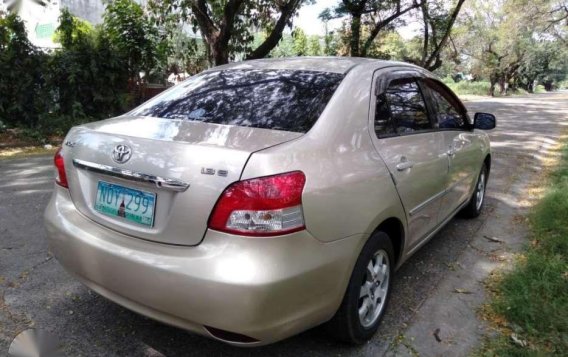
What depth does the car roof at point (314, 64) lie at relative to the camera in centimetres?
301

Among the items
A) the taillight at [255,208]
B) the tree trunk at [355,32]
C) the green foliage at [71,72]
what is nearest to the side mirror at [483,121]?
the taillight at [255,208]

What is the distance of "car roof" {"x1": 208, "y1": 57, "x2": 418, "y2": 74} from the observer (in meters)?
3.01

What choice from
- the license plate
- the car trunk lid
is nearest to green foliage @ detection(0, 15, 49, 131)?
the car trunk lid

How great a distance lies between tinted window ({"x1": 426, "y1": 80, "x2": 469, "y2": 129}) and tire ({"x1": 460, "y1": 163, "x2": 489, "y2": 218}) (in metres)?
0.85

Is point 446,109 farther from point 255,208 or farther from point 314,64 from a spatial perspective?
point 255,208

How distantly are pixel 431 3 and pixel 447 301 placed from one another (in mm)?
17384

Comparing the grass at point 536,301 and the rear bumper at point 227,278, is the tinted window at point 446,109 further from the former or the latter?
the rear bumper at point 227,278

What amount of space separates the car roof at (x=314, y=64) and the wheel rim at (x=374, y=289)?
1167 mm

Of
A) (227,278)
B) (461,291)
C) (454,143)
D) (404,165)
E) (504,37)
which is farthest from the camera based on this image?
(504,37)

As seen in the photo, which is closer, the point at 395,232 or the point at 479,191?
the point at 395,232

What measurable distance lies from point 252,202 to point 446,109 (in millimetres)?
2643

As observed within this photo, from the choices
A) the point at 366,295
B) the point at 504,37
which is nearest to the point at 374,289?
the point at 366,295

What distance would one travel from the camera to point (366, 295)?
2699 millimetres

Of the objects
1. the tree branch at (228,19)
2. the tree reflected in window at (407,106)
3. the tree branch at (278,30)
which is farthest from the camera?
the tree branch at (278,30)
